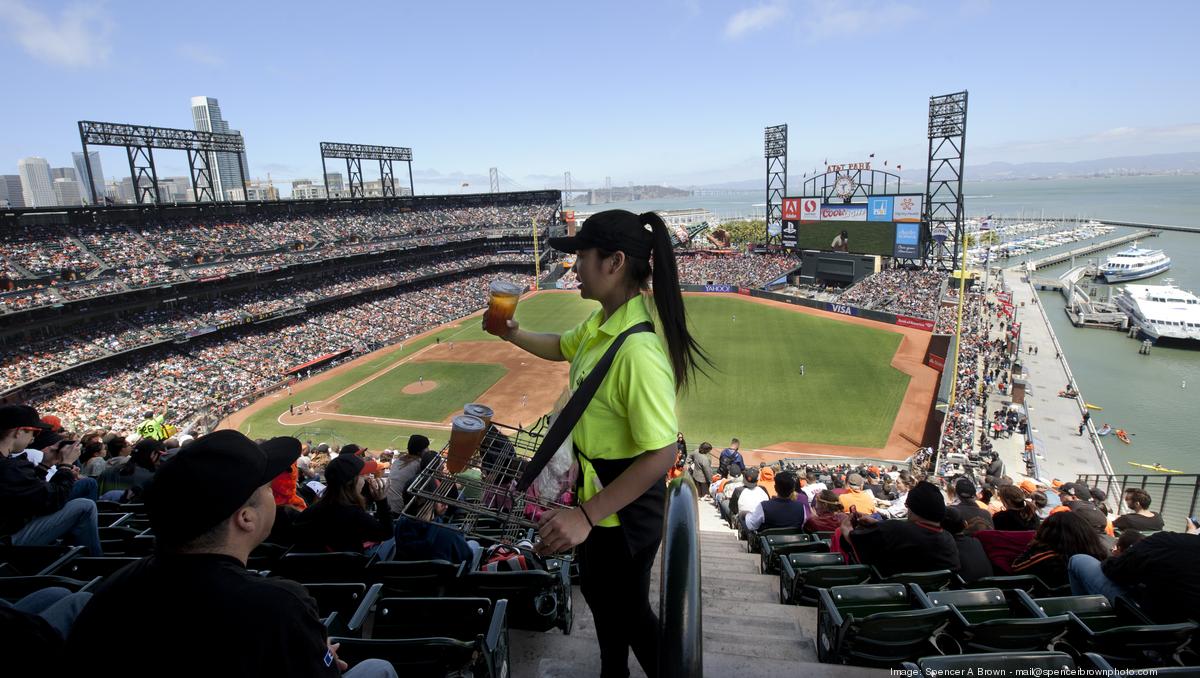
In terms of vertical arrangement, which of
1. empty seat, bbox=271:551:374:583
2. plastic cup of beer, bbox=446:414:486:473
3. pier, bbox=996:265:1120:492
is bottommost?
pier, bbox=996:265:1120:492

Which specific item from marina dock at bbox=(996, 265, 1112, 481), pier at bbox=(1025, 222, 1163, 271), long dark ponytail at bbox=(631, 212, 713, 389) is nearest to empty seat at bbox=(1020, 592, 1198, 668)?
long dark ponytail at bbox=(631, 212, 713, 389)

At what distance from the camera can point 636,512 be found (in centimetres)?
258

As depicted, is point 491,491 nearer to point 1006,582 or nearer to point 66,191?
point 1006,582

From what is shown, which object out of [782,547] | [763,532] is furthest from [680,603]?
[763,532]

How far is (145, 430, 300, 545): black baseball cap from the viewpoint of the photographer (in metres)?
1.81

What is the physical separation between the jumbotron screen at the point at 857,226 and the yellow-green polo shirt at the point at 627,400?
51712mm

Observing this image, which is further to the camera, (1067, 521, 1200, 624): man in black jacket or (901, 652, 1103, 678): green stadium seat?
(1067, 521, 1200, 624): man in black jacket

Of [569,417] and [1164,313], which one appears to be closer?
[569,417]

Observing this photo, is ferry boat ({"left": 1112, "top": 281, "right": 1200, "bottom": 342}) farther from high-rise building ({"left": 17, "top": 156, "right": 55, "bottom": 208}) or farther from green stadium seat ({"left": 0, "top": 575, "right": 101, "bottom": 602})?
high-rise building ({"left": 17, "top": 156, "right": 55, "bottom": 208})

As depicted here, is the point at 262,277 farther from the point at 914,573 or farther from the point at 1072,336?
the point at 1072,336

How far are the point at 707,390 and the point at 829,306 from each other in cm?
2089

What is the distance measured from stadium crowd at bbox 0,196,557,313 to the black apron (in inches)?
1603

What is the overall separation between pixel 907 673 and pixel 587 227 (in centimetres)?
260

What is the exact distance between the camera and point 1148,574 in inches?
137
